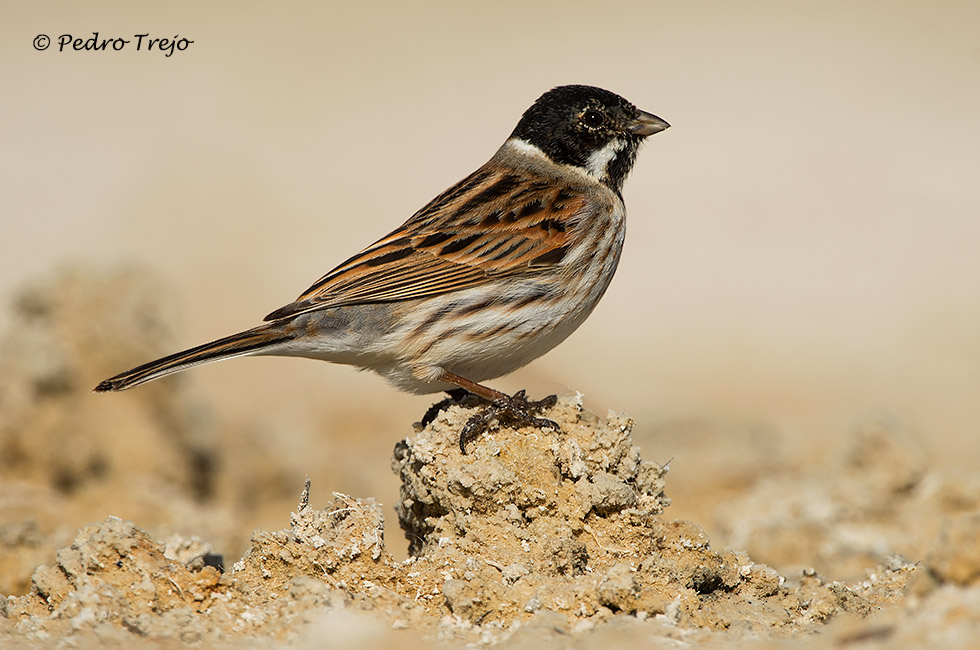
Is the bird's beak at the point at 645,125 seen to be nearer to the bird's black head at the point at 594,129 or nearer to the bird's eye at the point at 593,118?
the bird's black head at the point at 594,129

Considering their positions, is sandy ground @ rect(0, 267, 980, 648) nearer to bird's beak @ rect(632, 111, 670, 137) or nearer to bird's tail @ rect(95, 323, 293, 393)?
bird's tail @ rect(95, 323, 293, 393)

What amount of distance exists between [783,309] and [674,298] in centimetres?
142

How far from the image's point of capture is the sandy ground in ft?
12.5

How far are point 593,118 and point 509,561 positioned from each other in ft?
10.4

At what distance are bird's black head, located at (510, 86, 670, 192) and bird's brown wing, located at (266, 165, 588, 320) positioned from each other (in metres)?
0.35

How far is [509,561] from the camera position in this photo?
4477 mm

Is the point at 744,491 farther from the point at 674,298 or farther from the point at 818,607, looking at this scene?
the point at 674,298

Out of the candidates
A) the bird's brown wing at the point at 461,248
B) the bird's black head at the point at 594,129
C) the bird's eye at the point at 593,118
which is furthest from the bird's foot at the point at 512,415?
the bird's eye at the point at 593,118

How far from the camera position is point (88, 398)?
808 centimetres

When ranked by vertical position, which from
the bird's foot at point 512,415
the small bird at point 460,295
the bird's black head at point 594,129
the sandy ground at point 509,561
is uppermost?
A: the bird's black head at point 594,129

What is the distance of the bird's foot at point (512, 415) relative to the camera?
500 cm

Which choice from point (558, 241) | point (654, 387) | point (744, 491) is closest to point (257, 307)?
A: point (654, 387)

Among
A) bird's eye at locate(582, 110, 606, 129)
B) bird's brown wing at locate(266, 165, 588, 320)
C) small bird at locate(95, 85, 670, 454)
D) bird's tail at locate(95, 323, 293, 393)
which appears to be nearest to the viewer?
bird's tail at locate(95, 323, 293, 393)

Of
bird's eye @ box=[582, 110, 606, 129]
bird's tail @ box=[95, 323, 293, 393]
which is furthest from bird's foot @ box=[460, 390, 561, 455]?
bird's eye @ box=[582, 110, 606, 129]
